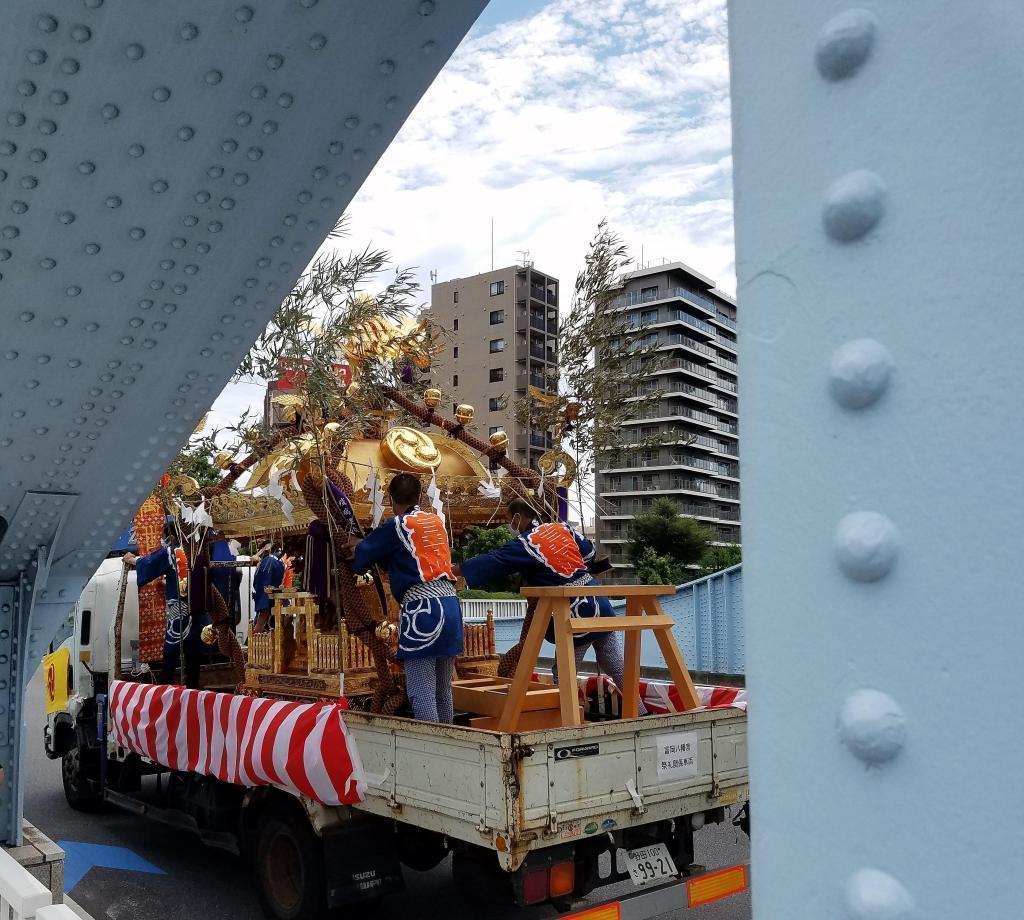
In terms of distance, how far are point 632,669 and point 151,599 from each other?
16.7ft

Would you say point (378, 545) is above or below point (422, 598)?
above

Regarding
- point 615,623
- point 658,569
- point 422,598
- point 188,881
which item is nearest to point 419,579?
point 422,598

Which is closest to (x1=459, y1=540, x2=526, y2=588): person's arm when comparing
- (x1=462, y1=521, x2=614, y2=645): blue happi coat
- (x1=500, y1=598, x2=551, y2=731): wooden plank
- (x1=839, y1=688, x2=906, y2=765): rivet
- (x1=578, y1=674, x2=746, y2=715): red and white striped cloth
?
(x1=462, y1=521, x2=614, y2=645): blue happi coat

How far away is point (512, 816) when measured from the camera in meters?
4.04

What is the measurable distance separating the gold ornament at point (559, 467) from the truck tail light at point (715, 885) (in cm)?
362

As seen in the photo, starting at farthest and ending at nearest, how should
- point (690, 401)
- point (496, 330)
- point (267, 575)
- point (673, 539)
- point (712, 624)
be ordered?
1. point (690, 401)
2. point (496, 330)
3. point (673, 539)
4. point (712, 624)
5. point (267, 575)

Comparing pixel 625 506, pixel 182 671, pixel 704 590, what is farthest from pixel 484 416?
pixel 182 671

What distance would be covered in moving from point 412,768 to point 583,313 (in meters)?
4.26

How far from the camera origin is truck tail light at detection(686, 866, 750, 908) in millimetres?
4711

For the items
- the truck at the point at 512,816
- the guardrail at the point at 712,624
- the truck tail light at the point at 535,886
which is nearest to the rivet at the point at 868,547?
the truck at the point at 512,816

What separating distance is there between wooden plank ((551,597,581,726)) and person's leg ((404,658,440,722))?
3.16 ft

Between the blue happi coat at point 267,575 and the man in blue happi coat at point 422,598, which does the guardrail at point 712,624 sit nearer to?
the blue happi coat at point 267,575

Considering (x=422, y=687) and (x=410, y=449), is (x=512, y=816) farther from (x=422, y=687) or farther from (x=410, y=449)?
(x=410, y=449)

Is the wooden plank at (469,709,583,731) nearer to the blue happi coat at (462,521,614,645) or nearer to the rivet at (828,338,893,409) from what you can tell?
the blue happi coat at (462,521,614,645)
